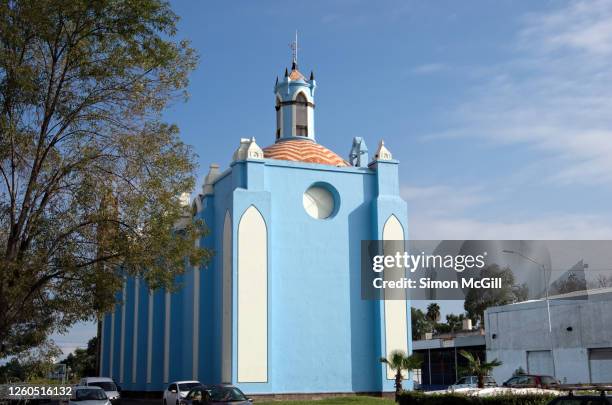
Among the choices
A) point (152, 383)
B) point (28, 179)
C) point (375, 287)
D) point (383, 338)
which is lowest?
point (152, 383)

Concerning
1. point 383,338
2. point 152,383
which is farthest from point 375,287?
point 152,383

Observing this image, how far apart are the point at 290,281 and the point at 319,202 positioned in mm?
3882

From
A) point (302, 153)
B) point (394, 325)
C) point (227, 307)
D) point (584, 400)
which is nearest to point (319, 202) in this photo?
point (302, 153)

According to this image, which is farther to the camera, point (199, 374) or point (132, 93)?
point (199, 374)

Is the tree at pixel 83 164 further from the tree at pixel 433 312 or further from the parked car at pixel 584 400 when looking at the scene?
the tree at pixel 433 312

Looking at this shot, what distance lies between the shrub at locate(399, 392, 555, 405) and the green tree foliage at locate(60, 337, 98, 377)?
53.1 meters

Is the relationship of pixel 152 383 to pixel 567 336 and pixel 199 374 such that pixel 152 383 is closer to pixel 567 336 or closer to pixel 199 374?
pixel 199 374

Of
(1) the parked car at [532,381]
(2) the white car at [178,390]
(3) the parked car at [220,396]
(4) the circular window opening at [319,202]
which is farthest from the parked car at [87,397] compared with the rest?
(1) the parked car at [532,381]

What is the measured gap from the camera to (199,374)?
97.2 ft

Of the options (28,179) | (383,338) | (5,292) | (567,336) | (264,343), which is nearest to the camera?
(5,292)

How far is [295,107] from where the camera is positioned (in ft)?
116

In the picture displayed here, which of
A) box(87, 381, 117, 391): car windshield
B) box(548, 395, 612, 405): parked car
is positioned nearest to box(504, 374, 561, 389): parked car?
box(548, 395, 612, 405): parked car

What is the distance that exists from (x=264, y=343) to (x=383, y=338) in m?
5.17

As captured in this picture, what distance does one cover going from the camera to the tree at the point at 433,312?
90.9 m
